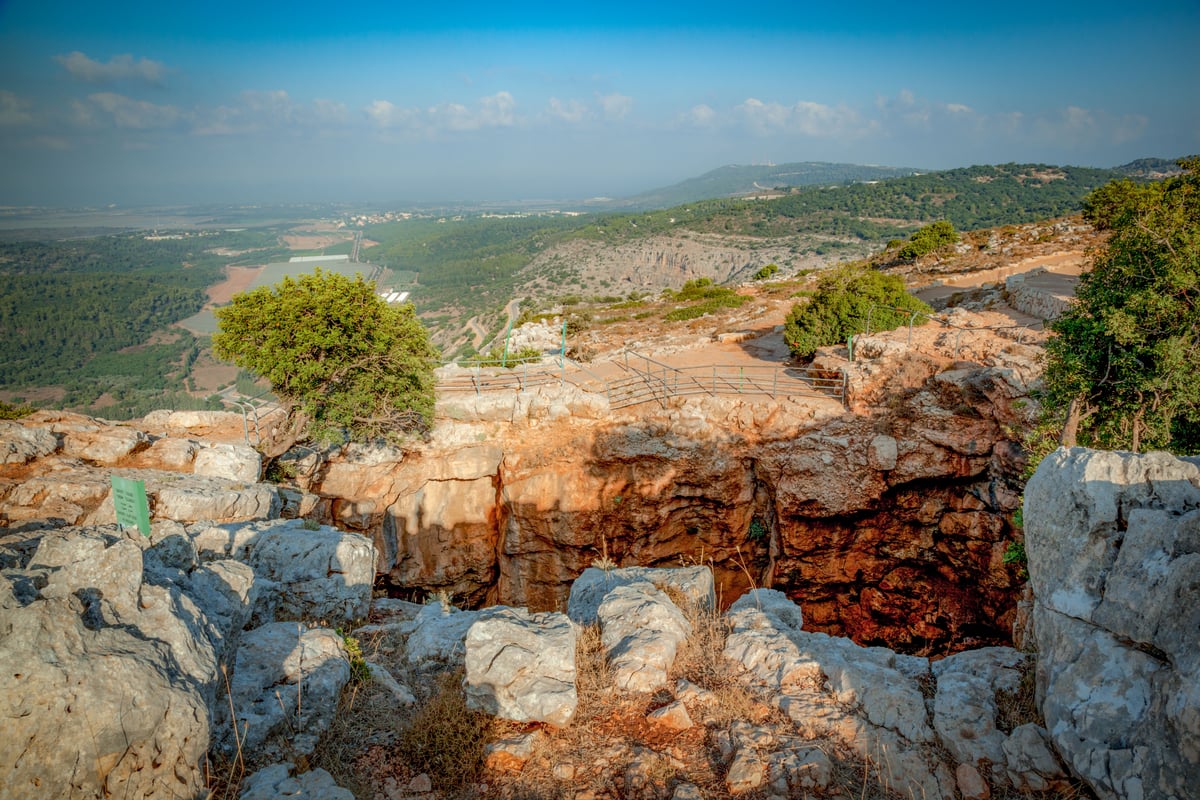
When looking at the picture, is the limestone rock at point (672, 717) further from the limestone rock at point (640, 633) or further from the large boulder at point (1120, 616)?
the large boulder at point (1120, 616)

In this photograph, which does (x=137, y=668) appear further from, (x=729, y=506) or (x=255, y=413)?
(x=729, y=506)

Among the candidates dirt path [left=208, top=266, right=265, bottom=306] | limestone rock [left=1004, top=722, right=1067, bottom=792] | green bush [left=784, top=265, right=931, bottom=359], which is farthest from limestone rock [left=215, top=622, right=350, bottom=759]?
dirt path [left=208, top=266, right=265, bottom=306]

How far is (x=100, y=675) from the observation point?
3979 mm

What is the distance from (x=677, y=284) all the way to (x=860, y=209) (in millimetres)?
38541

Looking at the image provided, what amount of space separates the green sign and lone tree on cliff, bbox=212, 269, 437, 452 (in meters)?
8.22

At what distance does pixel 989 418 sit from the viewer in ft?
49.6

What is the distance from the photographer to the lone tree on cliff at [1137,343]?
359 inches

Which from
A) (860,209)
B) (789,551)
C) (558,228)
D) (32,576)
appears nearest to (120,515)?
(32,576)

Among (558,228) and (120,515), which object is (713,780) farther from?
(558,228)

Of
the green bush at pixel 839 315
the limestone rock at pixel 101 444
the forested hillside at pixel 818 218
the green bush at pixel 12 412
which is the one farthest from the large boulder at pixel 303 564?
the forested hillside at pixel 818 218

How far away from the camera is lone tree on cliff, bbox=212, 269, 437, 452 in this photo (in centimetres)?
1409

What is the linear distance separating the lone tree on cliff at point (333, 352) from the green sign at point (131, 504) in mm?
8223

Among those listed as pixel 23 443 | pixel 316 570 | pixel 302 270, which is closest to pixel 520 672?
pixel 316 570

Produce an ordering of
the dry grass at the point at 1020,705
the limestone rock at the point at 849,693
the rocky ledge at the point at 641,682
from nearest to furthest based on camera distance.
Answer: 1. the rocky ledge at the point at 641,682
2. the limestone rock at the point at 849,693
3. the dry grass at the point at 1020,705
